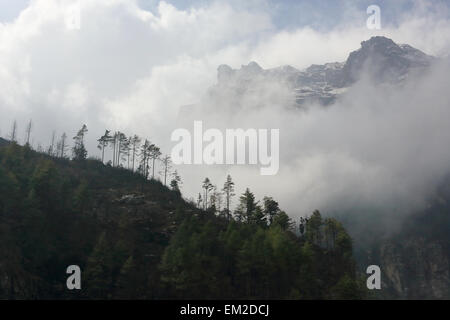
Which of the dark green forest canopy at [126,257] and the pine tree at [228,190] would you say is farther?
the pine tree at [228,190]

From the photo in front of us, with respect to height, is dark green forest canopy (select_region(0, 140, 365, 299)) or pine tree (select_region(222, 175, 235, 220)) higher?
pine tree (select_region(222, 175, 235, 220))

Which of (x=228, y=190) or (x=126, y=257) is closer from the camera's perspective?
(x=126, y=257)

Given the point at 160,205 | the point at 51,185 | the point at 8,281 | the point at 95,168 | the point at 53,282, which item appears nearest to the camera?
the point at 8,281

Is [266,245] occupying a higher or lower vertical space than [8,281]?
higher

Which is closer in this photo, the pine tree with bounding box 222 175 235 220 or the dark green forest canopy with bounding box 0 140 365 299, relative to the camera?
the dark green forest canopy with bounding box 0 140 365 299

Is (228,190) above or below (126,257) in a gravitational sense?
above

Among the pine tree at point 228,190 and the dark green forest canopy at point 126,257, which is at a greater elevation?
the pine tree at point 228,190
